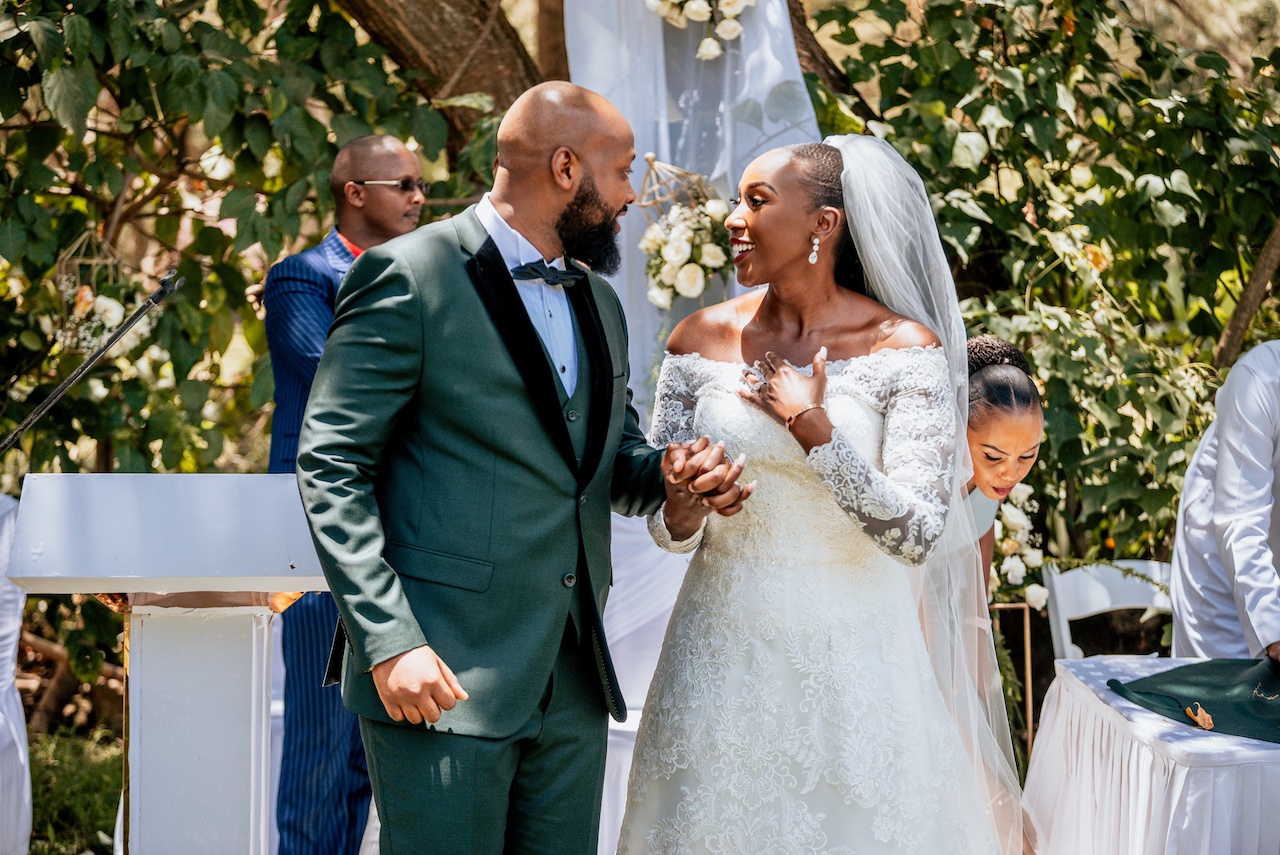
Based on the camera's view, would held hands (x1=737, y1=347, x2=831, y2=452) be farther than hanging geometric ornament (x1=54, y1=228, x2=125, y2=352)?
No

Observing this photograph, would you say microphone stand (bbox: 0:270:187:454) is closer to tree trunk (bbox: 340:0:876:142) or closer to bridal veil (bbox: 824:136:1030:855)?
bridal veil (bbox: 824:136:1030:855)

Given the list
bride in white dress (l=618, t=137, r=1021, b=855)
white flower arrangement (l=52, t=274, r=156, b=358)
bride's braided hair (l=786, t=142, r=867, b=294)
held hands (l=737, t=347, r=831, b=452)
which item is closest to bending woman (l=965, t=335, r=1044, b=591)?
bride in white dress (l=618, t=137, r=1021, b=855)

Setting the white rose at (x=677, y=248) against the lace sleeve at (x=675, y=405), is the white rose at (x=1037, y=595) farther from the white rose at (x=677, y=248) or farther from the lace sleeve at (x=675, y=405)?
the lace sleeve at (x=675, y=405)

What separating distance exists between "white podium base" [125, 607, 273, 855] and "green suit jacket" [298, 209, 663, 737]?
24 cm

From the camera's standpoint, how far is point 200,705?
221cm

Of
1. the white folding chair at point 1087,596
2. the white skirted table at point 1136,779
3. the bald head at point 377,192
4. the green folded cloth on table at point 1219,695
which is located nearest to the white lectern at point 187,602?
the bald head at point 377,192

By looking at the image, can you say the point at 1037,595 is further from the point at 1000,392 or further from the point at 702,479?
the point at 702,479

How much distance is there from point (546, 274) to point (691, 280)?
1741 mm

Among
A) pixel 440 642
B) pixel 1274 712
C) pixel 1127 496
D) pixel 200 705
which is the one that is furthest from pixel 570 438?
pixel 1127 496

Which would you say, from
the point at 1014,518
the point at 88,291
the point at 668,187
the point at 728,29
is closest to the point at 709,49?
the point at 728,29

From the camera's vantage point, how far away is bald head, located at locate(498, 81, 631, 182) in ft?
7.07

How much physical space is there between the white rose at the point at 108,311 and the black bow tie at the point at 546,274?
8.91 feet

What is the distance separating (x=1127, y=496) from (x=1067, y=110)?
1428 millimetres

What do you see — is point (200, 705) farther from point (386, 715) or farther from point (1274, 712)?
point (1274, 712)
